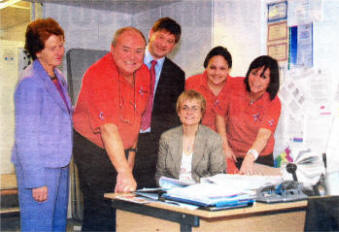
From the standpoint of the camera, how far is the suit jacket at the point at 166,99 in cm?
222

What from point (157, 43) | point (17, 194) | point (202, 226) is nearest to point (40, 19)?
point (157, 43)

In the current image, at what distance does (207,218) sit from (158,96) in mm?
685

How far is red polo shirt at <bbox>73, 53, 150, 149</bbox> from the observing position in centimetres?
205

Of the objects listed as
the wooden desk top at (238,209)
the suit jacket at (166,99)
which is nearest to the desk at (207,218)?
the wooden desk top at (238,209)

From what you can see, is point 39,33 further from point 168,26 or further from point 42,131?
point 168,26

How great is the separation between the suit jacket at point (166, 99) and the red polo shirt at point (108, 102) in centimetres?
8

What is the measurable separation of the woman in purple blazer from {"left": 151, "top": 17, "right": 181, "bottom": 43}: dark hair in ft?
1.48

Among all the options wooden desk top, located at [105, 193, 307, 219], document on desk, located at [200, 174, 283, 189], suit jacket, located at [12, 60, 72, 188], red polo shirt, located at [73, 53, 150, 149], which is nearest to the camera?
wooden desk top, located at [105, 193, 307, 219]

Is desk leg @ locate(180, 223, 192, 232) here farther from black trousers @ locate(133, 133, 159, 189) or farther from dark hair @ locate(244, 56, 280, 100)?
dark hair @ locate(244, 56, 280, 100)

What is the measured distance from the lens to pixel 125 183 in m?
2.16

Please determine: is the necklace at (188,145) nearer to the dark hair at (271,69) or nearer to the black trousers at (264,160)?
the black trousers at (264,160)

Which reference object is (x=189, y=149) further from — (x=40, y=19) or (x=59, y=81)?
(x=40, y=19)

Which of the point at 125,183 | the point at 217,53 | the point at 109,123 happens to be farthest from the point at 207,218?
the point at 217,53

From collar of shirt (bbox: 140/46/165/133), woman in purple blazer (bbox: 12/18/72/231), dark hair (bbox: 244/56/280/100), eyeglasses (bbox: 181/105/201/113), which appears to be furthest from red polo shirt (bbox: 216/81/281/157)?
woman in purple blazer (bbox: 12/18/72/231)
